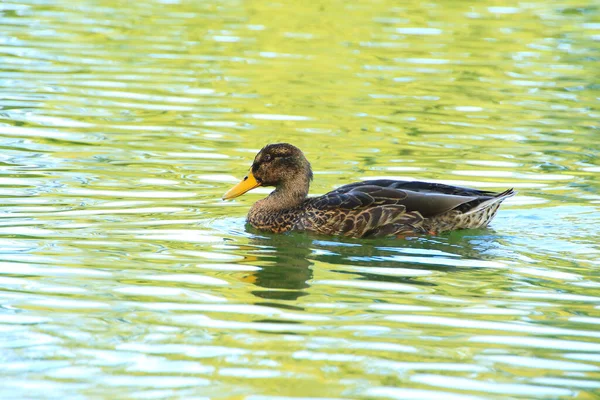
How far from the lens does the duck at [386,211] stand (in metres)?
10.0

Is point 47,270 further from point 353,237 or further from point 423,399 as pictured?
point 423,399

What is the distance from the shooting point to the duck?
33.0 feet

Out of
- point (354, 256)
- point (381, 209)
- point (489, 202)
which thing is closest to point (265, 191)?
point (381, 209)

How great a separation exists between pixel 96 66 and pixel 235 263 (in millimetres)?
9428

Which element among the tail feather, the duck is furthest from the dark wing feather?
the tail feather

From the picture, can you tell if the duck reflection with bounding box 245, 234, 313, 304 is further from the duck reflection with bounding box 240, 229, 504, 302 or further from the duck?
the duck

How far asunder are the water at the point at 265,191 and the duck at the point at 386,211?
17cm

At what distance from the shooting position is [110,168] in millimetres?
12273

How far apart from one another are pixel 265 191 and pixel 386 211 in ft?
8.70

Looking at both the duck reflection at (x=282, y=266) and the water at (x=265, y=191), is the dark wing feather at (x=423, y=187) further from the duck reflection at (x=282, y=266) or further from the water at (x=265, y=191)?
the duck reflection at (x=282, y=266)

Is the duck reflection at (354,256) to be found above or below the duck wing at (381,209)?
below

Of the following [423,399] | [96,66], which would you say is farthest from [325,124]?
[423,399]

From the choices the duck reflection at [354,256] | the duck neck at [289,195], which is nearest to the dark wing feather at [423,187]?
the duck reflection at [354,256]

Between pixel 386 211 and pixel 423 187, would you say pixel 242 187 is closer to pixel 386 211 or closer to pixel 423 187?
pixel 386 211
